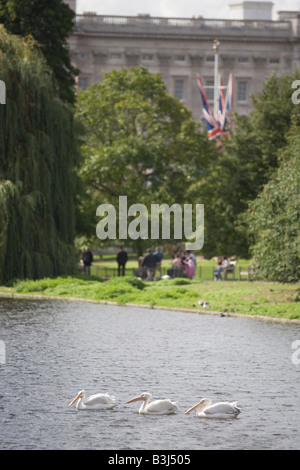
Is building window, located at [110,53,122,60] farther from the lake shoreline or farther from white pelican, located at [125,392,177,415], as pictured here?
white pelican, located at [125,392,177,415]

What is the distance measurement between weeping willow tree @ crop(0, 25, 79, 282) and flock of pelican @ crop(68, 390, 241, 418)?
25.9 meters

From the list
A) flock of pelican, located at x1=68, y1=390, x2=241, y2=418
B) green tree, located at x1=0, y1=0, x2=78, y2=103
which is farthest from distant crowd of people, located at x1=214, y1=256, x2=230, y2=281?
flock of pelican, located at x1=68, y1=390, x2=241, y2=418

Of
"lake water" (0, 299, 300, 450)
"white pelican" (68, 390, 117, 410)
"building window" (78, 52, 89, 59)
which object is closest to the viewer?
"lake water" (0, 299, 300, 450)

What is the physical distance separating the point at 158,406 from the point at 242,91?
120504 mm

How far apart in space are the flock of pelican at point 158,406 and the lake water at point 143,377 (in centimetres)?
13

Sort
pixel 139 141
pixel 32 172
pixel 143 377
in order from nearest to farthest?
pixel 143 377 < pixel 32 172 < pixel 139 141

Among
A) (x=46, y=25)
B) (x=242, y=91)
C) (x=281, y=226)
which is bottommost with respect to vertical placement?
(x=281, y=226)

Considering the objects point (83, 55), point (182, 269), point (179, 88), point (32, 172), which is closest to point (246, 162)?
point (182, 269)

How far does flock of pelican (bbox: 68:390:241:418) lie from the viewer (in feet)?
65.7

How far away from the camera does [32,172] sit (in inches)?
1889

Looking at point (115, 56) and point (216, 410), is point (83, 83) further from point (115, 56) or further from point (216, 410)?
point (216, 410)

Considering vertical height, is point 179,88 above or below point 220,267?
above

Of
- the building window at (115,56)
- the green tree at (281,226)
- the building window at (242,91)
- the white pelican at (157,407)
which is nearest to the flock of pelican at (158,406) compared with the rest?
the white pelican at (157,407)
